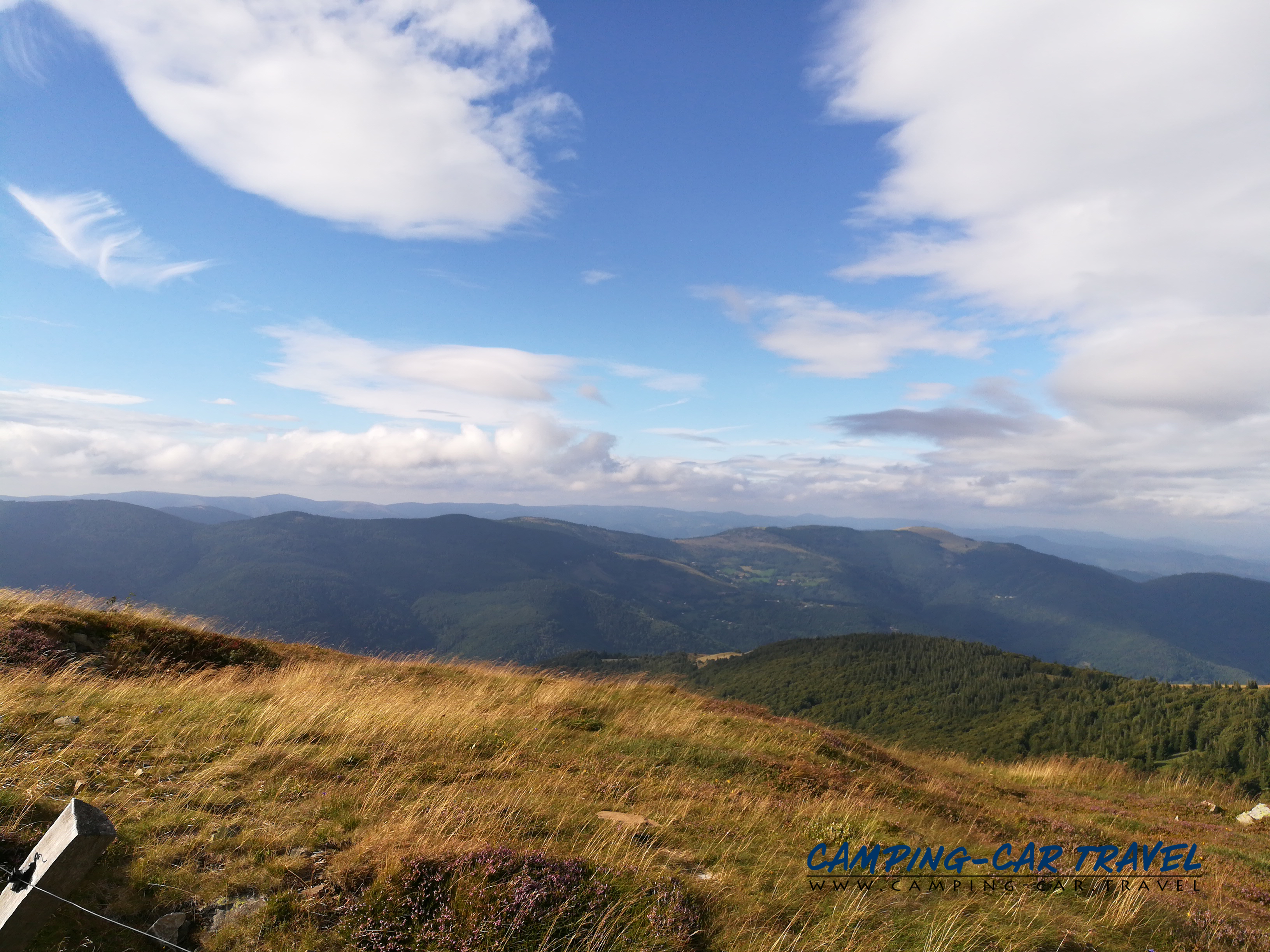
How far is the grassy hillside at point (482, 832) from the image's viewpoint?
5.00 metres

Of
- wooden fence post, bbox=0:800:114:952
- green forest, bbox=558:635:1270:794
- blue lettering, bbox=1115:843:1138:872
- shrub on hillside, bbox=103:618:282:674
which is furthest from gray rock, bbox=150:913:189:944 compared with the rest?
green forest, bbox=558:635:1270:794

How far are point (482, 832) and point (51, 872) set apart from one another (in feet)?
12.3

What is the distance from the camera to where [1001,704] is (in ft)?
428

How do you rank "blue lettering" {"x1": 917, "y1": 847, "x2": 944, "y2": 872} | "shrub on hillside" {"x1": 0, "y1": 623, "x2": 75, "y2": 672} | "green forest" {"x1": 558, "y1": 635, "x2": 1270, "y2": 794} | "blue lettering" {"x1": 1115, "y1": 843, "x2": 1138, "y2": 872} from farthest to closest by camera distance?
"green forest" {"x1": 558, "y1": 635, "x2": 1270, "y2": 794} → "shrub on hillside" {"x1": 0, "y1": 623, "x2": 75, "y2": 672} → "blue lettering" {"x1": 1115, "y1": 843, "x2": 1138, "y2": 872} → "blue lettering" {"x1": 917, "y1": 847, "x2": 944, "y2": 872}

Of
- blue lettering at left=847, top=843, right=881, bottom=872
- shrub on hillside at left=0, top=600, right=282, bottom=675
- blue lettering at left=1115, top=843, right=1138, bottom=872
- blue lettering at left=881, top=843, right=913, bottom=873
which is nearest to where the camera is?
blue lettering at left=847, top=843, right=881, bottom=872

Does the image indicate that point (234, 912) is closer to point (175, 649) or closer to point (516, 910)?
point (516, 910)

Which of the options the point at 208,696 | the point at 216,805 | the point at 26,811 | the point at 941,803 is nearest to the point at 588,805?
the point at 216,805

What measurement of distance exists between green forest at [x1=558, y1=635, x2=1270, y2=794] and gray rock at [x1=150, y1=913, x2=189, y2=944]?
20587 mm

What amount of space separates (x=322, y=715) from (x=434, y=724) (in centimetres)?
199

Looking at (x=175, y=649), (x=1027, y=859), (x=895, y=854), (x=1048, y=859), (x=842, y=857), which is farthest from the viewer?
(x=175, y=649)

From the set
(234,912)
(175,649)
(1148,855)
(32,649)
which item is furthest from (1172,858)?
(32,649)

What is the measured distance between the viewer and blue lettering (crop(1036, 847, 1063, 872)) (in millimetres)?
7980

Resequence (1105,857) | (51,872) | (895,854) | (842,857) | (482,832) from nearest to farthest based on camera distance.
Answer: (51,872) < (482,832) < (842,857) < (895,854) < (1105,857)

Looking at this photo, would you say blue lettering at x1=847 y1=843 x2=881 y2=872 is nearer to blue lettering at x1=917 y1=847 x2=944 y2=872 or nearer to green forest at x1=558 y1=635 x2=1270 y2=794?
blue lettering at x1=917 y1=847 x2=944 y2=872
